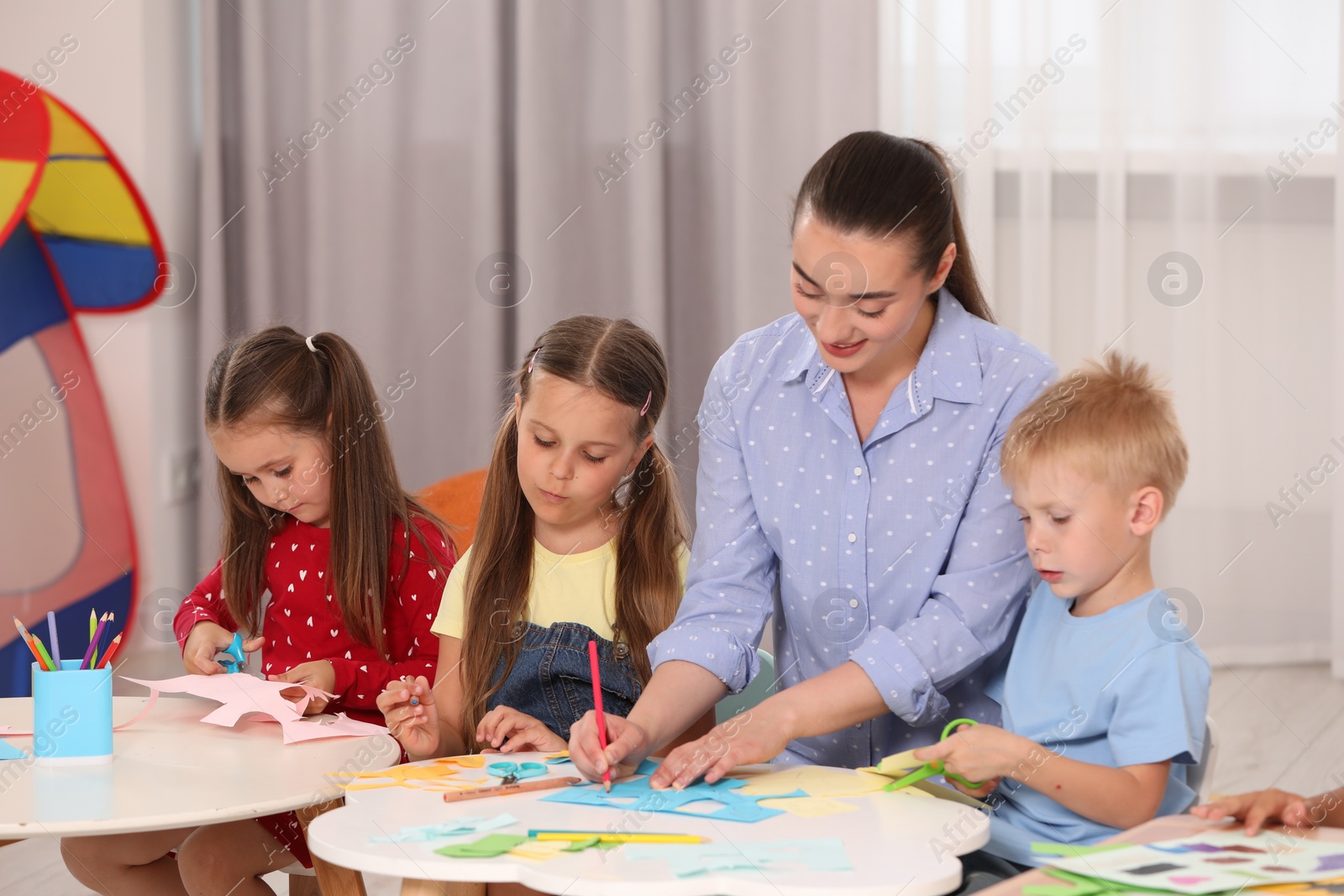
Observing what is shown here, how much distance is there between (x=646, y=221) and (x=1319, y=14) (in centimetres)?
168

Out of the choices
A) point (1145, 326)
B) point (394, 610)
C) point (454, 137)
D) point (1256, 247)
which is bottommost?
point (394, 610)

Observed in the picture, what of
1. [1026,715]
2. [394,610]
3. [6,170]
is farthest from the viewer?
[6,170]

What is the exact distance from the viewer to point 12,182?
2.65 metres

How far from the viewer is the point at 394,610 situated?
5.45 ft

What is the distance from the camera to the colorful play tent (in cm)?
277

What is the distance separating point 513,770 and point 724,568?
1.13 feet

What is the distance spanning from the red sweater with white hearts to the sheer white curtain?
74.1 inches

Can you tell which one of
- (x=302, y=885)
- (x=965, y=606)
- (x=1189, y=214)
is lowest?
(x=302, y=885)

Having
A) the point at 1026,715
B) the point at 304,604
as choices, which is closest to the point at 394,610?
the point at 304,604

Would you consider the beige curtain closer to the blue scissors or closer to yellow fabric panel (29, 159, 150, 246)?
yellow fabric panel (29, 159, 150, 246)

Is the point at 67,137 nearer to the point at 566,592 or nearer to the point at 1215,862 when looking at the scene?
the point at 566,592

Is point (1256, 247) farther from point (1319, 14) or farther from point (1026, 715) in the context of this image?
point (1026, 715)

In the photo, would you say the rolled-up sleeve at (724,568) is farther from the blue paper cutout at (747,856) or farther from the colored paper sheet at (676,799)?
the blue paper cutout at (747,856)

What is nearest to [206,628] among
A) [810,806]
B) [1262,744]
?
[810,806]
